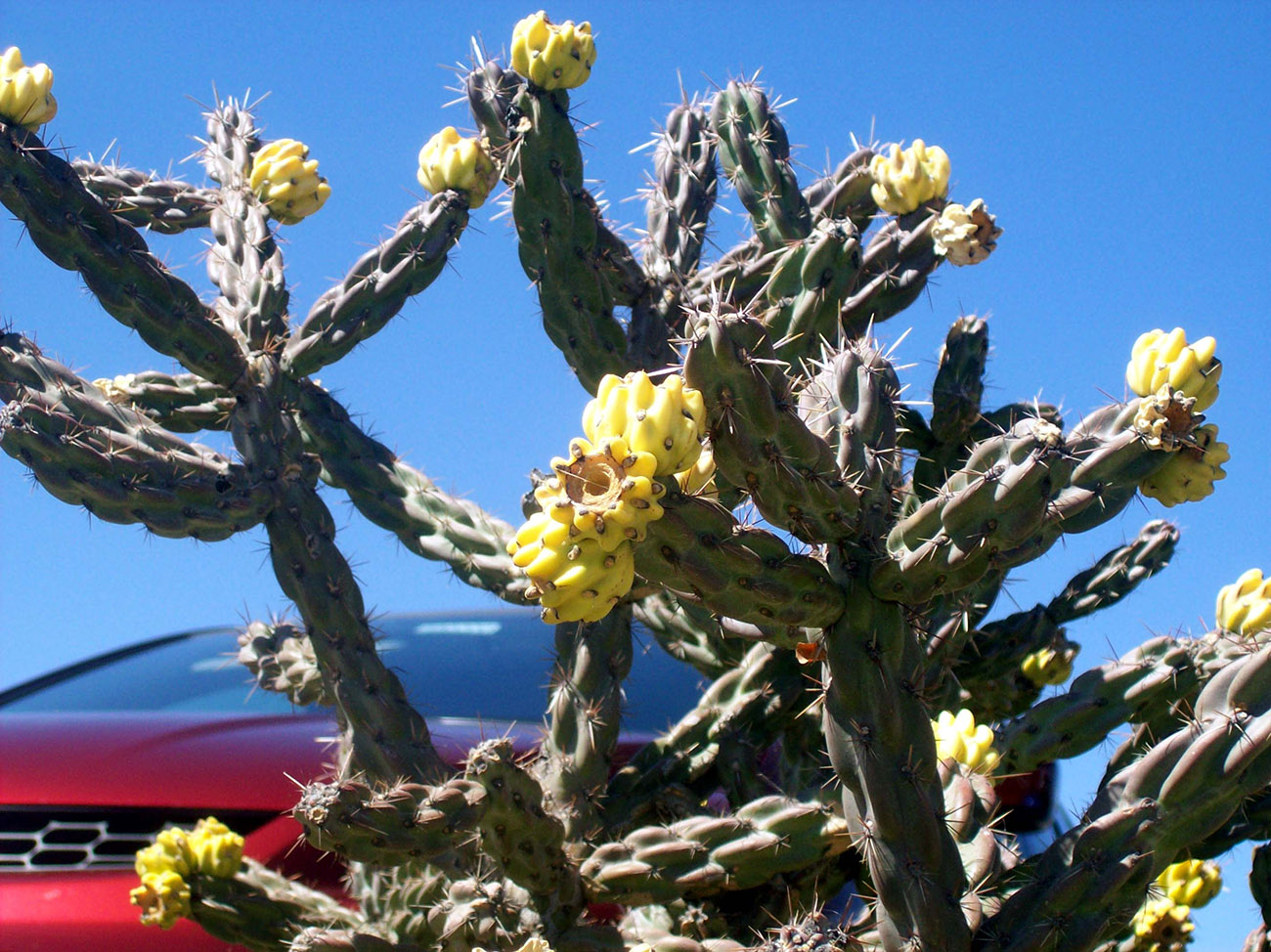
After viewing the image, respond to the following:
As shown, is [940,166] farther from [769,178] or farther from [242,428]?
[242,428]

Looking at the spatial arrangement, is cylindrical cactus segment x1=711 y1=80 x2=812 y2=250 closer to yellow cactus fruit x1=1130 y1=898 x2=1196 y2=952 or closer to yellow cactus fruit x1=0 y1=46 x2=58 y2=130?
yellow cactus fruit x1=0 y1=46 x2=58 y2=130

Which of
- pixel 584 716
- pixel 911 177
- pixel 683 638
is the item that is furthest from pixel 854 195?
pixel 584 716

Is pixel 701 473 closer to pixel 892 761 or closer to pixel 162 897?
pixel 892 761

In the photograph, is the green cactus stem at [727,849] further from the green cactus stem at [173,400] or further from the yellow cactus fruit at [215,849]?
the green cactus stem at [173,400]

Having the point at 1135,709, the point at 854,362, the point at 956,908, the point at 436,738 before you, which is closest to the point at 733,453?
the point at 854,362

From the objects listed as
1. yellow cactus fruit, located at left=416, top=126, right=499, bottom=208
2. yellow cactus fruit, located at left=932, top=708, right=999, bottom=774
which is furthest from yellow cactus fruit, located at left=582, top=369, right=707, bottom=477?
yellow cactus fruit, located at left=416, top=126, right=499, bottom=208

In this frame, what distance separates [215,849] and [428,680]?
2.16 meters

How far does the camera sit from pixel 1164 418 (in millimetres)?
2707

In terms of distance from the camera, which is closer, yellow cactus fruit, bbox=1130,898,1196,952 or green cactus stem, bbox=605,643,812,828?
yellow cactus fruit, bbox=1130,898,1196,952

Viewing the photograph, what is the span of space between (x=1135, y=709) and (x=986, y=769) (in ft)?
1.66

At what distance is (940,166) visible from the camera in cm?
424

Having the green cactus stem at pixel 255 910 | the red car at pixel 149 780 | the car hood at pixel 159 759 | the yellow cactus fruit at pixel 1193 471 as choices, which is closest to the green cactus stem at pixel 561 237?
the red car at pixel 149 780

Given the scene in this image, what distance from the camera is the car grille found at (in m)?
3.96

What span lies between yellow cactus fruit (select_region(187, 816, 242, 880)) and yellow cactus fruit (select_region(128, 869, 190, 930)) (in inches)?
3.4
